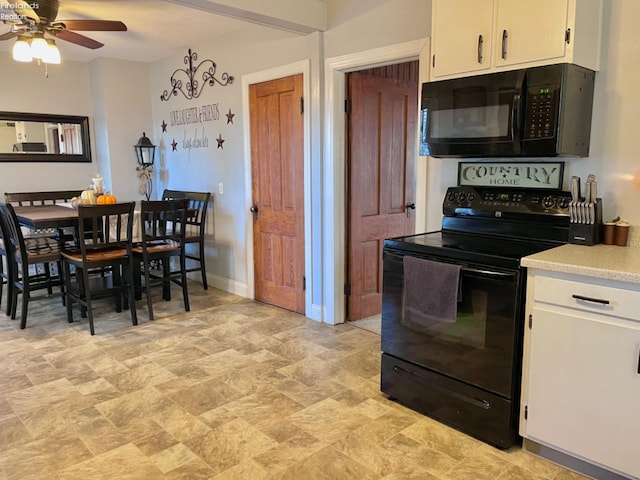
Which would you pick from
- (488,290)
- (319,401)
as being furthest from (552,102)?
(319,401)

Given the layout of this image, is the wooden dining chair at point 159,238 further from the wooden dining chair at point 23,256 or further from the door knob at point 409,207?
the door knob at point 409,207

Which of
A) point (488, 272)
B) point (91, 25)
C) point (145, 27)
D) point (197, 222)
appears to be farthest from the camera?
point (197, 222)

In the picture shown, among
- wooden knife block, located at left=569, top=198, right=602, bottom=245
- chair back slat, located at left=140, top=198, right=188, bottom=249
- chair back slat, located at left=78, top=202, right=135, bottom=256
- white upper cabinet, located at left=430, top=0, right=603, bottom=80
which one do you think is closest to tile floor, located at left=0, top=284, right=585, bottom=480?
chair back slat, located at left=78, top=202, right=135, bottom=256

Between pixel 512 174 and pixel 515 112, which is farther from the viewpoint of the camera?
pixel 512 174

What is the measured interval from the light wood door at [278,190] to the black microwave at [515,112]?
1.62m

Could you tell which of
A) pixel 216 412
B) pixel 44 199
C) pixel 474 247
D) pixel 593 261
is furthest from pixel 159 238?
pixel 593 261

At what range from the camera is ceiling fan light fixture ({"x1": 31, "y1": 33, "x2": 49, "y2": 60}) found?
3295mm

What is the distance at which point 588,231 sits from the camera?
2.22 m

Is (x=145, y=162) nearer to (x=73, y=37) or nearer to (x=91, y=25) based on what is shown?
(x=73, y=37)

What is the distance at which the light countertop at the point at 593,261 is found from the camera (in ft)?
5.75

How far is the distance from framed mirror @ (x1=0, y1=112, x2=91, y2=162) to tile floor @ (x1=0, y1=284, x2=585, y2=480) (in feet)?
Answer: 7.60

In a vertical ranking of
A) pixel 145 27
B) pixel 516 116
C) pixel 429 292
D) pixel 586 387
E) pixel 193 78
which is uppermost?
pixel 145 27

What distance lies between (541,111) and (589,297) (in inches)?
33.3

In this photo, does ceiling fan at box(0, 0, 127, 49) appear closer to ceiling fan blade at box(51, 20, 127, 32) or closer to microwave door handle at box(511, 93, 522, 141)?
ceiling fan blade at box(51, 20, 127, 32)
